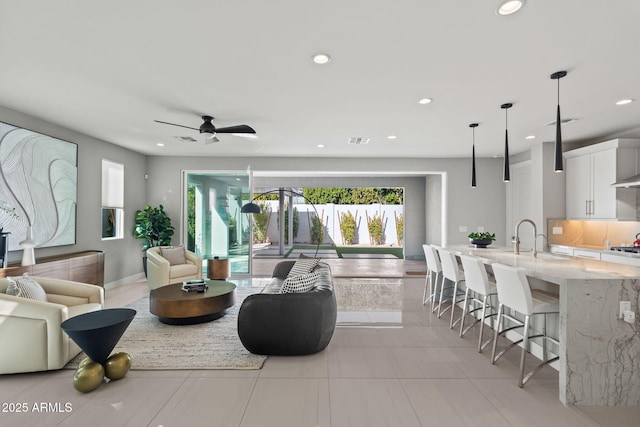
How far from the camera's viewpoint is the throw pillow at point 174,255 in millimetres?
6059

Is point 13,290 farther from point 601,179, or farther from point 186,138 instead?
point 601,179

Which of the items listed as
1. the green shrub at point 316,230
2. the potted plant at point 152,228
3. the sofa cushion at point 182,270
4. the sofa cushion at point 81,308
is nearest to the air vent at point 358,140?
the sofa cushion at point 182,270

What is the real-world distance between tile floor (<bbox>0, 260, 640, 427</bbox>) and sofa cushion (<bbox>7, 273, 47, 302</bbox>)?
0.73 m

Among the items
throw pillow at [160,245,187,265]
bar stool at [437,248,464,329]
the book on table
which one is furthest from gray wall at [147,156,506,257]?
the book on table

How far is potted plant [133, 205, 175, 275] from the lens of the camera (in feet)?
22.0

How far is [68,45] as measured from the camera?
2.64 m

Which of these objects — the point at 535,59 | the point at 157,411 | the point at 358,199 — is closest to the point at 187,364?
the point at 157,411

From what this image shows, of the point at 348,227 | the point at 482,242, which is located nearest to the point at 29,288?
the point at 482,242

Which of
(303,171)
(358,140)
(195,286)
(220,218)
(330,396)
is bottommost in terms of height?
(330,396)

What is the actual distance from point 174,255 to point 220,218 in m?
1.60

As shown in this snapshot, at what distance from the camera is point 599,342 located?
241 centimetres

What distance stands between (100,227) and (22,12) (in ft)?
14.9

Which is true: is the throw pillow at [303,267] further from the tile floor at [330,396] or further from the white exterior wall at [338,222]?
the white exterior wall at [338,222]

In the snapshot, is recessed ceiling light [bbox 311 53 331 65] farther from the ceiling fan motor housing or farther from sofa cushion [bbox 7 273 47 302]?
sofa cushion [bbox 7 273 47 302]
